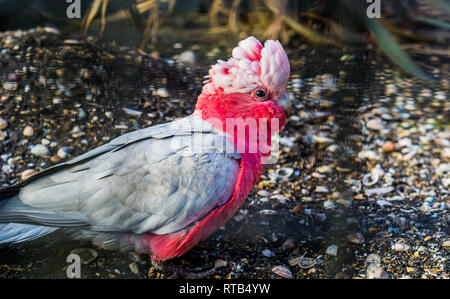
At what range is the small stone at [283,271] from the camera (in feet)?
4.43

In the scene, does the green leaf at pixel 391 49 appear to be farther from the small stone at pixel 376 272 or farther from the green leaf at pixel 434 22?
the small stone at pixel 376 272

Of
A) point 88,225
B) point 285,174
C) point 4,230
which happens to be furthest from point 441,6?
point 4,230

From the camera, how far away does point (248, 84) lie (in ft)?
4.17

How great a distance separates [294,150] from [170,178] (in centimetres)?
80

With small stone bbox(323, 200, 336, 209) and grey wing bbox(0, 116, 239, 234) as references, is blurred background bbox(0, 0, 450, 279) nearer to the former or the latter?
small stone bbox(323, 200, 336, 209)

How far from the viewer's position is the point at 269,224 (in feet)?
5.14

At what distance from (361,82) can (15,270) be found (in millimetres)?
1377

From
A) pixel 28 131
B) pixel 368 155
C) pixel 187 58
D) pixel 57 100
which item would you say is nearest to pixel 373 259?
pixel 368 155

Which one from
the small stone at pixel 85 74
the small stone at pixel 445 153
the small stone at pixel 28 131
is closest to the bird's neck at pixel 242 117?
the small stone at pixel 85 74

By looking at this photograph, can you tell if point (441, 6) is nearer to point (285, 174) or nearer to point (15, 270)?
point (285, 174)

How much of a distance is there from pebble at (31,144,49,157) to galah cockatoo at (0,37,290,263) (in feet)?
1.41

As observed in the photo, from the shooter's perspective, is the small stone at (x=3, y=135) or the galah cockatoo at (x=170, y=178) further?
the small stone at (x=3, y=135)
